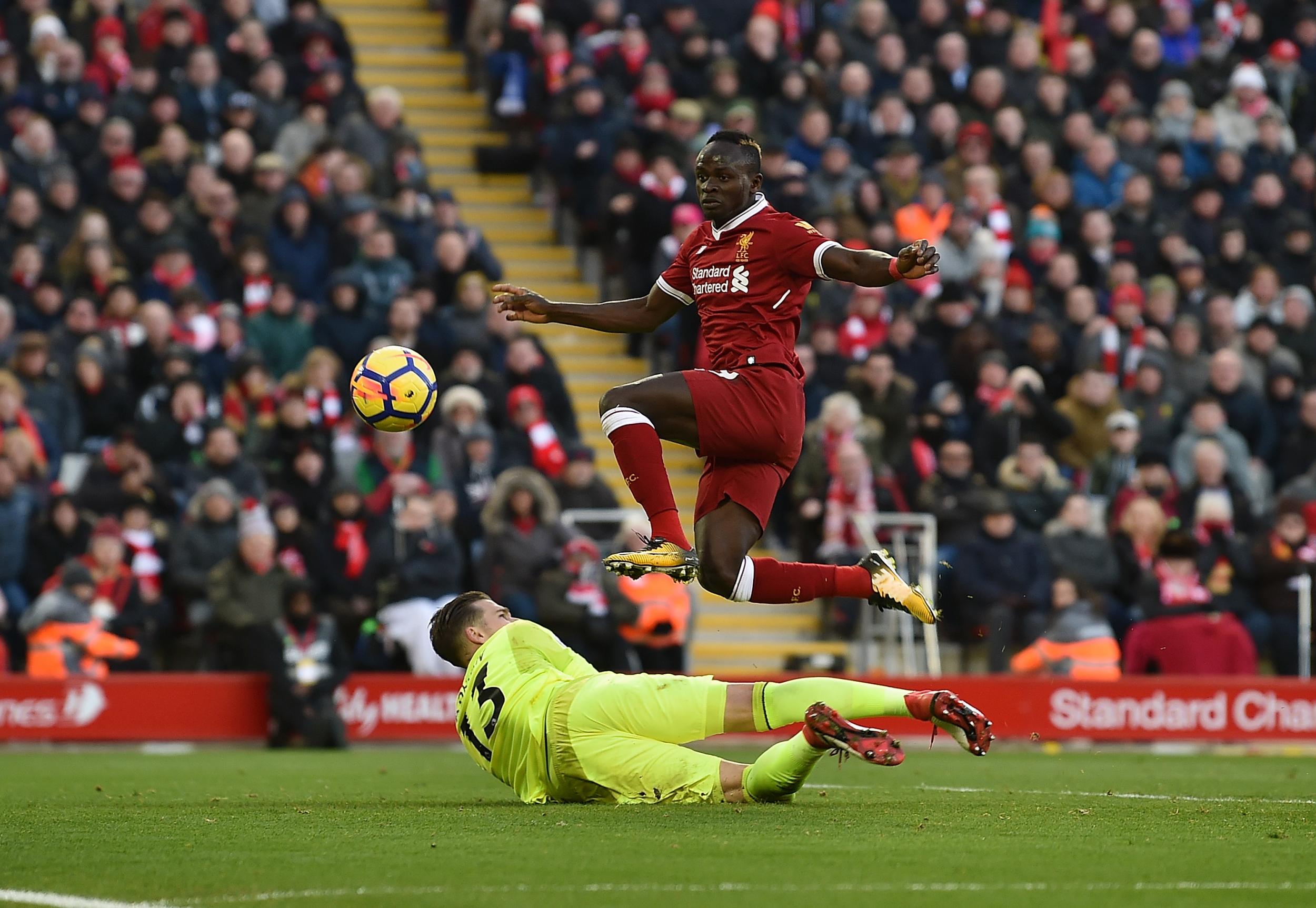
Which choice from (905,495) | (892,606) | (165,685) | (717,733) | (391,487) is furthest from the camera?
(905,495)

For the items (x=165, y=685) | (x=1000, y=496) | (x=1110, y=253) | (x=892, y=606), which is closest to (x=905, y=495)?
(x=1000, y=496)

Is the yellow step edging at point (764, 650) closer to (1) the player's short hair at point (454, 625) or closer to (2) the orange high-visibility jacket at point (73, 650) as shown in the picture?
(2) the orange high-visibility jacket at point (73, 650)

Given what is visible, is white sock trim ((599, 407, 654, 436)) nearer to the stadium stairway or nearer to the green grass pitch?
the green grass pitch

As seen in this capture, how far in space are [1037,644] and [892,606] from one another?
6736mm

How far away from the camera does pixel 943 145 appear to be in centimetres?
2052

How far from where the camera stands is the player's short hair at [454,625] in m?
9.09

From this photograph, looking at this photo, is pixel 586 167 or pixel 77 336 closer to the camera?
pixel 77 336

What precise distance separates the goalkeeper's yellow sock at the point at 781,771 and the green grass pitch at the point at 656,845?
0.11m

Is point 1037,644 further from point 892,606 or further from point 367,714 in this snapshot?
point 892,606

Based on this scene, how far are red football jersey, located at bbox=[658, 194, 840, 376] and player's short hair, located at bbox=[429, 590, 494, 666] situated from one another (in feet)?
5.08

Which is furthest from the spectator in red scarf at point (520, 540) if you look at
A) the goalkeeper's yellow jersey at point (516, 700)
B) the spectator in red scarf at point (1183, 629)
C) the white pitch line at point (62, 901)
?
the white pitch line at point (62, 901)

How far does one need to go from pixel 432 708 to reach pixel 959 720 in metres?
7.89

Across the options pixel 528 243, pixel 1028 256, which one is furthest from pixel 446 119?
pixel 1028 256

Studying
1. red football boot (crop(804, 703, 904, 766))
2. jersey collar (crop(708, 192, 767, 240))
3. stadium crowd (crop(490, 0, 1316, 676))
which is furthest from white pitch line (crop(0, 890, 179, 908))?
stadium crowd (crop(490, 0, 1316, 676))
